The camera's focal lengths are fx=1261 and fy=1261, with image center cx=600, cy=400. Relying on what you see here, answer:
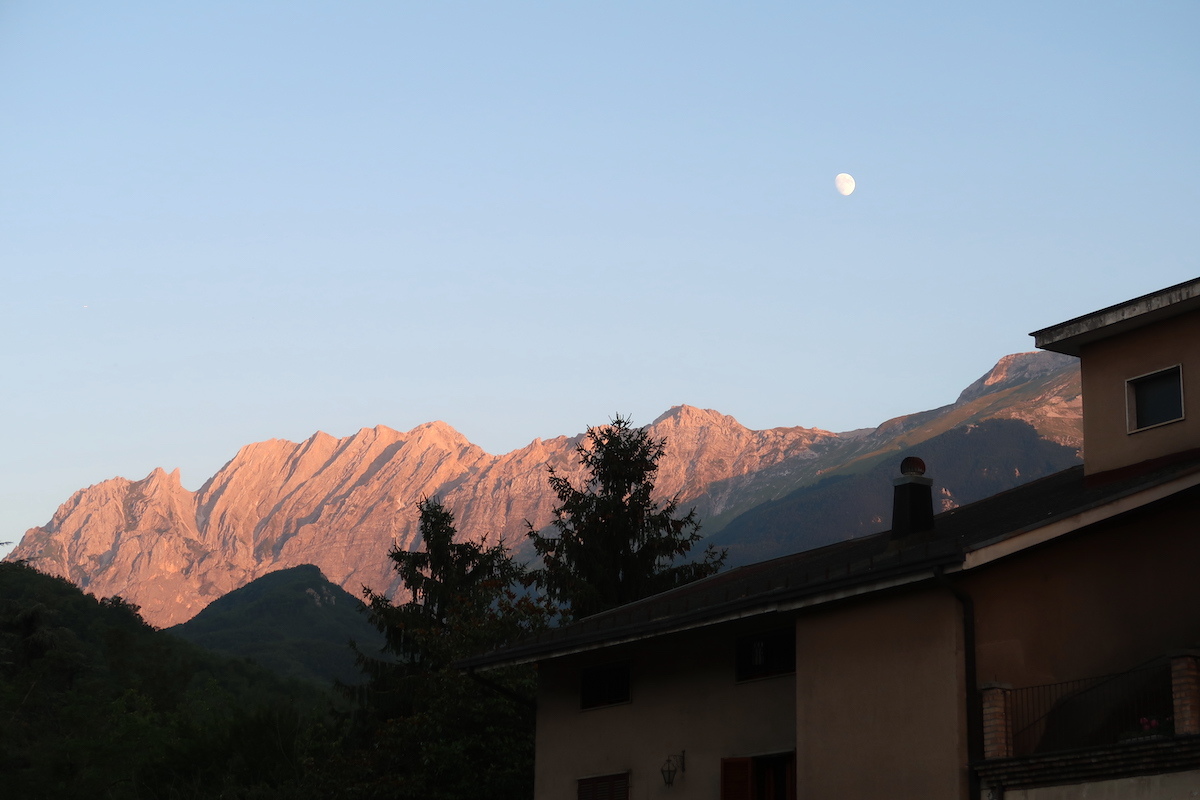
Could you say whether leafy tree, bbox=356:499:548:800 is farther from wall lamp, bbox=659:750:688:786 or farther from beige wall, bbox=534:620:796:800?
wall lamp, bbox=659:750:688:786

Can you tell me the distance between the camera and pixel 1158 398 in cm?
1892

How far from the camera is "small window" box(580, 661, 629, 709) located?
21453mm

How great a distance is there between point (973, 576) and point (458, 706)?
646 inches

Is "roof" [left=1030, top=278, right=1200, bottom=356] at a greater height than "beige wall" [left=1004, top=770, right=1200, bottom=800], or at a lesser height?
greater

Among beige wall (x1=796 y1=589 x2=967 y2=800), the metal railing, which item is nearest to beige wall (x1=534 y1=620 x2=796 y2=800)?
beige wall (x1=796 y1=589 x2=967 y2=800)

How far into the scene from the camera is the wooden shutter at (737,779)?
18.3 m

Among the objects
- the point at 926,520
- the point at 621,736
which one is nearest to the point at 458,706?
the point at 621,736

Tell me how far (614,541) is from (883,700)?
100 ft

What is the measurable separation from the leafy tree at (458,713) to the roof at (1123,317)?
12130mm

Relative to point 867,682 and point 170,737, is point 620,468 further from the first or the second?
point 867,682

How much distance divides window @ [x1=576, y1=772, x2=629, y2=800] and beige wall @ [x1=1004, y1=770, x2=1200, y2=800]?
7.38 meters

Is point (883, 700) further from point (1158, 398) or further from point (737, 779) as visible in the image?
point (1158, 398)

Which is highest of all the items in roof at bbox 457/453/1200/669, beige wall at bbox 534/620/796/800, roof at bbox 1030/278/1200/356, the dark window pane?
roof at bbox 1030/278/1200/356

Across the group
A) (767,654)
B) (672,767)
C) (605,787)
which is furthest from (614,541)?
(767,654)
